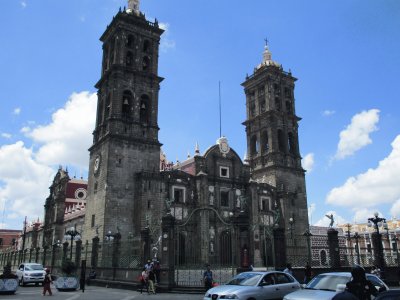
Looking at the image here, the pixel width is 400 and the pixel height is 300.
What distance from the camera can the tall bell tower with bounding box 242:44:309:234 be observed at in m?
48.2

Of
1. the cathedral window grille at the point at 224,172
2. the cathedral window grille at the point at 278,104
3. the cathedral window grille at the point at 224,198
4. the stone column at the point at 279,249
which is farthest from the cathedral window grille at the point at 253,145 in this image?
the stone column at the point at 279,249

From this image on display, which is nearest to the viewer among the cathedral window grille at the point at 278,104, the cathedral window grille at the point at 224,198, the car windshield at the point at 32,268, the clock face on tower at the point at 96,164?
the car windshield at the point at 32,268

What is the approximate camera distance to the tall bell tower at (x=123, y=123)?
37.2 metres

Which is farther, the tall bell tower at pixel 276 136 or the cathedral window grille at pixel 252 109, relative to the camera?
the cathedral window grille at pixel 252 109

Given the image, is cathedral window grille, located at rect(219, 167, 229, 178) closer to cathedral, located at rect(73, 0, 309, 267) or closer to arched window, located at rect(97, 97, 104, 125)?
cathedral, located at rect(73, 0, 309, 267)

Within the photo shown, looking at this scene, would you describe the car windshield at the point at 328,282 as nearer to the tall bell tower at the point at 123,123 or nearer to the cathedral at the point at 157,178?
the cathedral at the point at 157,178

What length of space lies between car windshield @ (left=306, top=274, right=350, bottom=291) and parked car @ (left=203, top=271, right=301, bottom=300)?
1.91 m

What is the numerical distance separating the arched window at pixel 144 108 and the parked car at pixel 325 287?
3285cm

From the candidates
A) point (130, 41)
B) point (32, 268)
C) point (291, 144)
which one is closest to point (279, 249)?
point (32, 268)

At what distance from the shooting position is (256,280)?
41.1 ft

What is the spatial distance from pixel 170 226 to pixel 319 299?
13.5 m

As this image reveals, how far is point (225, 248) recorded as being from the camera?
4159cm

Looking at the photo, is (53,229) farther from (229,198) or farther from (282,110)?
(282,110)

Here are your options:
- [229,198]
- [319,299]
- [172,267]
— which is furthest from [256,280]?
[229,198]
